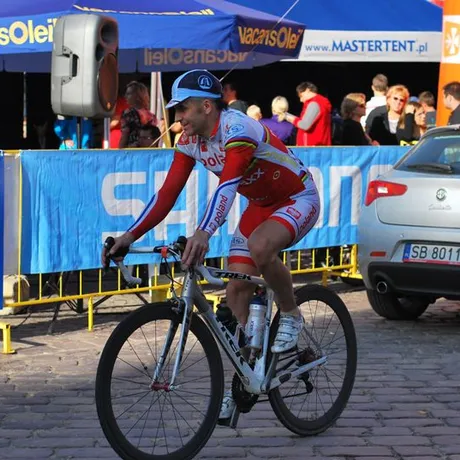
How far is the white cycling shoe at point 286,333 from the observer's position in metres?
5.68

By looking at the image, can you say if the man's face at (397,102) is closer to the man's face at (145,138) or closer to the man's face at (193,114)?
the man's face at (145,138)

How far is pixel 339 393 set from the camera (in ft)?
20.2

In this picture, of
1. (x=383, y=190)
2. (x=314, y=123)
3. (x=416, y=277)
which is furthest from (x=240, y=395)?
(x=314, y=123)

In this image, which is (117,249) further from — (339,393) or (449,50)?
(449,50)

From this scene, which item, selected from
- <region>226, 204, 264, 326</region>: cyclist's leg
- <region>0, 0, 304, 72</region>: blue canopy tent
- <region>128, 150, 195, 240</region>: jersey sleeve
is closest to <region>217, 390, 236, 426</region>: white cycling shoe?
<region>226, 204, 264, 326</region>: cyclist's leg

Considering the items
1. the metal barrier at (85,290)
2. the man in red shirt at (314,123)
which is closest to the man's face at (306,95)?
the man in red shirt at (314,123)

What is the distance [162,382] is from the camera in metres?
5.08

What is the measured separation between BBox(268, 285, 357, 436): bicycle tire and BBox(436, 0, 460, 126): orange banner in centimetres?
683

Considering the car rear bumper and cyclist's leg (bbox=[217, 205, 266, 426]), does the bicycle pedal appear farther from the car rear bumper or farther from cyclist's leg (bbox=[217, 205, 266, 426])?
the car rear bumper

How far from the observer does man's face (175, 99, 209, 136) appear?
532 centimetres

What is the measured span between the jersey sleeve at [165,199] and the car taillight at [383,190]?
3.91 m

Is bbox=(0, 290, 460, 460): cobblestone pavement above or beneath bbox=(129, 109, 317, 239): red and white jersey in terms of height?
beneath

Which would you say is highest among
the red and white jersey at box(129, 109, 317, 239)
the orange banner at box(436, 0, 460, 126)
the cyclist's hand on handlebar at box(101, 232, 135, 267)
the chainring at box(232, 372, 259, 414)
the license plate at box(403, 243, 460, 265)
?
the orange banner at box(436, 0, 460, 126)

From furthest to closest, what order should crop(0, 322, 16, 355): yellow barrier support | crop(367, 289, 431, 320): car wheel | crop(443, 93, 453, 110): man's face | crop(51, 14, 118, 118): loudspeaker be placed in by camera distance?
crop(443, 93, 453, 110): man's face
crop(51, 14, 118, 118): loudspeaker
crop(367, 289, 431, 320): car wheel
crop(0, 322, 16, 355): yellow barrier support
